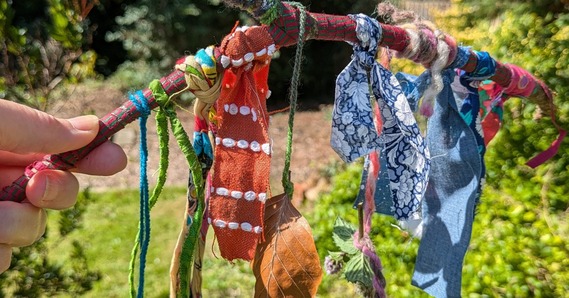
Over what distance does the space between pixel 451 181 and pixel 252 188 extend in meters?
0.46

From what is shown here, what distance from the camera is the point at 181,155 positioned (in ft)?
14.1

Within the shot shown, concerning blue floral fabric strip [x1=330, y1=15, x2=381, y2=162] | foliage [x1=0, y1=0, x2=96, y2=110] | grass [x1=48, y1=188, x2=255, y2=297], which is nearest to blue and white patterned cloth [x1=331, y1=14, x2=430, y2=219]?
blue floral fabric strip [x1=330, y1=15, x2=381, y2=162]

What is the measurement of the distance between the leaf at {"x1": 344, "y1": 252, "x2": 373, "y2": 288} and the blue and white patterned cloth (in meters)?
0.10

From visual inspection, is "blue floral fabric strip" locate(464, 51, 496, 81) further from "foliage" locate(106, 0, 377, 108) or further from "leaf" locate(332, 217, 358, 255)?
"foliage" locate(106, 0, 377, 108)

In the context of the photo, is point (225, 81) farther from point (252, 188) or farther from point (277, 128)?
point (277, 128)

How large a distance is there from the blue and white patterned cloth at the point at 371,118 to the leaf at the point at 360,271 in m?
0.10

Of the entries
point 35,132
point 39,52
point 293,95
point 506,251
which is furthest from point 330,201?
point 35,132

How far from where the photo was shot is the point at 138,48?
5.41 meters

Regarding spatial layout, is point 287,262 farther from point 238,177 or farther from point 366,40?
point 366,40

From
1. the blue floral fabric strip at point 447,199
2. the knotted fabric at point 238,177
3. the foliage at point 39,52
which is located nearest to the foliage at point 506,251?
the blue floral fabric strip at point 447,199

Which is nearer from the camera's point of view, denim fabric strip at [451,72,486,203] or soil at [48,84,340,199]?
denim fabric strip at [451,72,486,203]

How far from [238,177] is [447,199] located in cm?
47

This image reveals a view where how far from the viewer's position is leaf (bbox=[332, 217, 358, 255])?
908mm

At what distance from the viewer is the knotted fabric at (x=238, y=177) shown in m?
0.70
